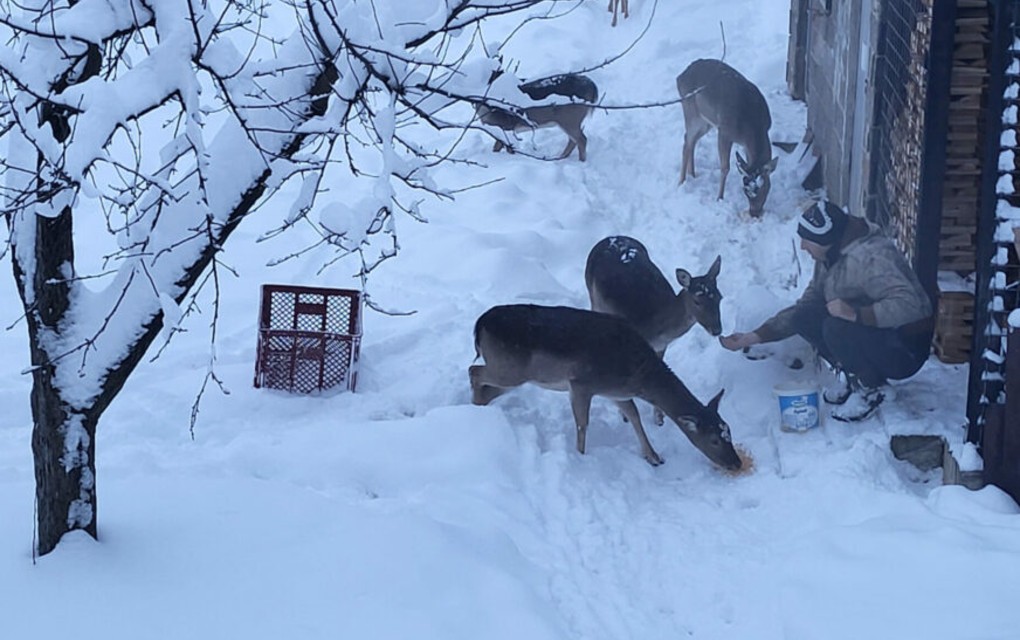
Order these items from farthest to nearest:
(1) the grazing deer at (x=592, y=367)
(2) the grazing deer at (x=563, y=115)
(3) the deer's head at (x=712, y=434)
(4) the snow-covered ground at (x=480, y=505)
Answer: (2) the grazing deer at (x=563, y=115) → (1) the grazing deer at (x=592, y=367) → (3) the deer's head at (x=712, y=434) → (4) the snow-covered ground at (x=480, y=505)

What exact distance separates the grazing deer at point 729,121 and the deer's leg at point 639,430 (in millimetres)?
4816

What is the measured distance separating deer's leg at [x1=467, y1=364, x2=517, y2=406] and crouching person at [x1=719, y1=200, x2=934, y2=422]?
4.55 feet

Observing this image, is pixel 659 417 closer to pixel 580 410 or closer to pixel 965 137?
pixel 580 410

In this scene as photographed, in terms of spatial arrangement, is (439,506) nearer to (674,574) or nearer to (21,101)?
(674,574)

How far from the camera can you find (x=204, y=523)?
738 cm

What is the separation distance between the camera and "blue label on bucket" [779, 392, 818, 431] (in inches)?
351

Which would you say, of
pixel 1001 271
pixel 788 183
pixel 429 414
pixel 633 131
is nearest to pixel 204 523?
pixel 429 414

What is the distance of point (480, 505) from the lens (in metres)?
7.91

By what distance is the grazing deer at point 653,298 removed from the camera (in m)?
9.82

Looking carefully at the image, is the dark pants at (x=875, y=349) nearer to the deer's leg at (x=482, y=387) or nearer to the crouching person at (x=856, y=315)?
the crouching person at (x=856, y=315)

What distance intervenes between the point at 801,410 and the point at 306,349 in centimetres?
294

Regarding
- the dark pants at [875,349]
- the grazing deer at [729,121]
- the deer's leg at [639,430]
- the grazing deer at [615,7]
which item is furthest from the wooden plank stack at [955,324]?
the grazing deer at [615,7]

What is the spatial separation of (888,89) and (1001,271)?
11.8 ft

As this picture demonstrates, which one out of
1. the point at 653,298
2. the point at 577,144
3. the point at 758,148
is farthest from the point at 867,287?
the point at 577,144
